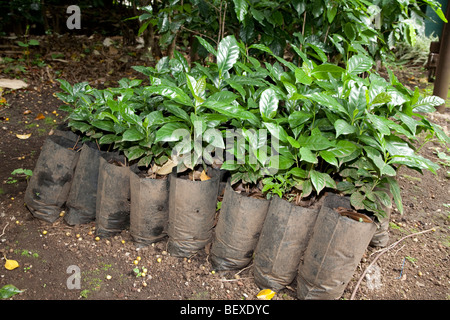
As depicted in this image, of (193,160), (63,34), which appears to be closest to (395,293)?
(193,160)

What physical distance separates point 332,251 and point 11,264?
5.56ft

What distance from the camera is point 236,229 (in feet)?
7.13

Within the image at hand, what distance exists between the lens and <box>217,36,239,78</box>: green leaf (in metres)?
2.28

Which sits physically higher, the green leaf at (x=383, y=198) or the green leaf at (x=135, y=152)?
the green leaf at (x=383, y=198)

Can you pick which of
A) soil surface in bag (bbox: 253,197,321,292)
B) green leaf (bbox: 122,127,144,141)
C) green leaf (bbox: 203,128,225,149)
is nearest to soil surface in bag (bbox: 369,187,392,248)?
soil surface in bag (bbox: 253,197,321,292)

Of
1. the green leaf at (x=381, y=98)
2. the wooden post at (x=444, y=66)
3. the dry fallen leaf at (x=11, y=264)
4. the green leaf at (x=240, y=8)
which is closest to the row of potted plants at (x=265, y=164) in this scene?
the green leaf at (x=381, y=98)

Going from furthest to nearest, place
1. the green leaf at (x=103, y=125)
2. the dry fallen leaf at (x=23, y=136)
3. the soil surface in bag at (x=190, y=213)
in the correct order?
the dry fallen leaf at (x=23, y=136), the green leaf at (x=103, y=125), the soil surface in bag at (x=190, y=213)

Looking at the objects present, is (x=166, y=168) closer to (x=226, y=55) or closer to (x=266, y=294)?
(x=226, y=55)

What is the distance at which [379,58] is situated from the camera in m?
3.27

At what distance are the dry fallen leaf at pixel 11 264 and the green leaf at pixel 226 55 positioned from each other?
153 cm

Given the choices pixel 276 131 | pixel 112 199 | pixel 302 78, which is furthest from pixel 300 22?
pixel 112 199

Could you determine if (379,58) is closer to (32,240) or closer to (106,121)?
(106,121)

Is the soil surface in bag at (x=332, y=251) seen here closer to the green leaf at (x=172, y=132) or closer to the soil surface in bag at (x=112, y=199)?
the green leaf at (x=172, y=132)

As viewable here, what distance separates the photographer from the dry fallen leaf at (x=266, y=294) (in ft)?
6.97
